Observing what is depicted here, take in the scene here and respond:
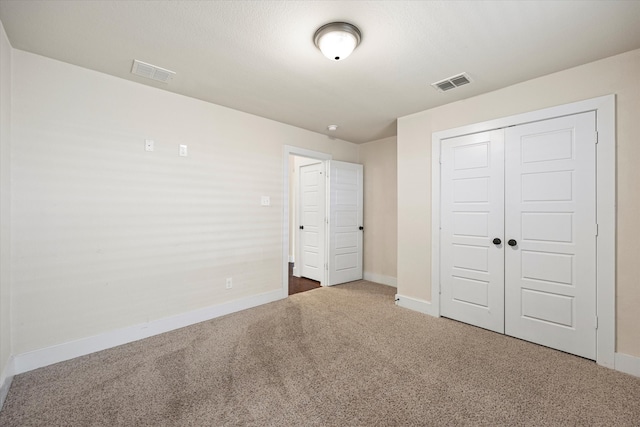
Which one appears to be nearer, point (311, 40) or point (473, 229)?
point (311, 40)

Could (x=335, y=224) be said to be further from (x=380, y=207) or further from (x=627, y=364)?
(x=627, y=364)

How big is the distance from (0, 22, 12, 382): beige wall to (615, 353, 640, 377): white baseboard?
4581 millimetres

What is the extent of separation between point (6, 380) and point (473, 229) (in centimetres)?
421

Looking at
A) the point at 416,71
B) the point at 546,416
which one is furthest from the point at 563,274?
the point at 416,71

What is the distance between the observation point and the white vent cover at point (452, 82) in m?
2.55

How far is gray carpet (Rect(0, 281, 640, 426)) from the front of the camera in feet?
5.42

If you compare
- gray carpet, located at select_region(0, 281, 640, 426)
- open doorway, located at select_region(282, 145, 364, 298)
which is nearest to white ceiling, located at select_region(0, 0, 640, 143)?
open doorway, located at select_region(282, 145, 364, 298)

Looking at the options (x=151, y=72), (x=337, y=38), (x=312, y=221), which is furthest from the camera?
(x=312, y=221)

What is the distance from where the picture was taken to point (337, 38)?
1868 mm

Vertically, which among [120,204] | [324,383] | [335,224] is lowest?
[324,383]

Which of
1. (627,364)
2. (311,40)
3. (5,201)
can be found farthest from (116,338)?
(627,364)

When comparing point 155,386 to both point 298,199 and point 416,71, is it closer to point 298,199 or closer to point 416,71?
point 416,71

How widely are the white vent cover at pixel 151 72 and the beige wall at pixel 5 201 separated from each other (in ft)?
2.55

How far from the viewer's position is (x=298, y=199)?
17.0 feet
